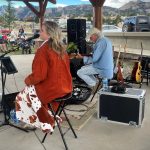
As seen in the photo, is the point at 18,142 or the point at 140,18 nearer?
the point at 18,142

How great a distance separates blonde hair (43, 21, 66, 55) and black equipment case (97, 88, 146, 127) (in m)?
1.10

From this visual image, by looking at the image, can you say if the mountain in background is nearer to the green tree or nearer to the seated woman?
the green tree

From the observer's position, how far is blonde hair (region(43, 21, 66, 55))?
270 cm

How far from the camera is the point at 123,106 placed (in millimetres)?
3494

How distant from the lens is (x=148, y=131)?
11.1 feet

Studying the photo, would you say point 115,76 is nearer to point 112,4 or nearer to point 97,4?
point 97,4

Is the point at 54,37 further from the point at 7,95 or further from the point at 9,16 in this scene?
the point at 9,16

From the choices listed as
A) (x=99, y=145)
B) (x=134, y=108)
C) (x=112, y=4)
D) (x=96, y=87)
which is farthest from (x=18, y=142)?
(x=112, y=4)

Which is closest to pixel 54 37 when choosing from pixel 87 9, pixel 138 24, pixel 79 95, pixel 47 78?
pixel 47 78

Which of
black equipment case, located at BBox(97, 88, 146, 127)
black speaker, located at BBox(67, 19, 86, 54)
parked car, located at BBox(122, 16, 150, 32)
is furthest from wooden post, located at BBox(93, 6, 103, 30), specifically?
parked car, located at BBox(122, 16, 150, 32)

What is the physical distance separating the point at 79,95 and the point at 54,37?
6.54 feet

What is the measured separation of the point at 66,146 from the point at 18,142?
55 centimetres

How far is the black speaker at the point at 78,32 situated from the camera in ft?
22.5

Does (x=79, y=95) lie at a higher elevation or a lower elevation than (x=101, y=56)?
lower
